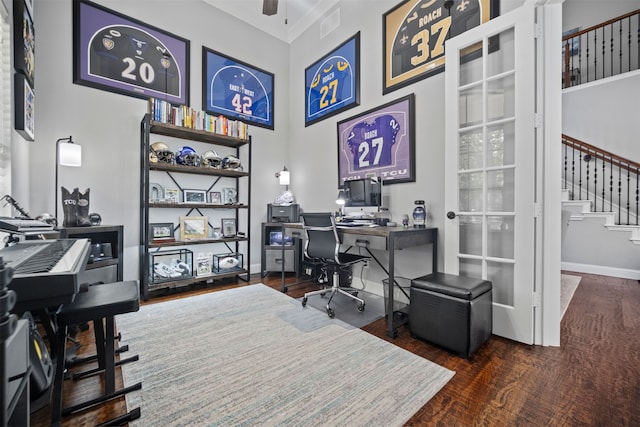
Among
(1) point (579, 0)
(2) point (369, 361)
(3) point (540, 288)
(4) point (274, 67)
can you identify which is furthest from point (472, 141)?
(1) point (579, 0)

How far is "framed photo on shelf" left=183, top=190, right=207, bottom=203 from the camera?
332 centimetres

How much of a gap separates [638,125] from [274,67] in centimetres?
547

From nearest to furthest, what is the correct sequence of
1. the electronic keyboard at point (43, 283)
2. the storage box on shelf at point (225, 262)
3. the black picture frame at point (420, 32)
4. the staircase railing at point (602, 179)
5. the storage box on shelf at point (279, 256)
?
1. the electronic keyboard at point (43, 283)
2. the black picture frame at point (420, 32)
3. the storage box on shelf at point (225, 262)
4. the storage box on shelf at point (279, 256)
5. the staircase railing at point (602, 179)

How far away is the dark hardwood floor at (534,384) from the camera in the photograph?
3.95 feet

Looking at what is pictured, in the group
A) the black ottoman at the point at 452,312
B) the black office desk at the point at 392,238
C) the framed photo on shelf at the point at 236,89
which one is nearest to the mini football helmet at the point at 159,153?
the framed photo on shelf at the point at 236,89

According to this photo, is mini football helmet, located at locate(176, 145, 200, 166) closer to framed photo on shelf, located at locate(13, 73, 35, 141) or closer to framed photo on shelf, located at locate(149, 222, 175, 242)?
framed photo on shelf, located at locate(149, 222, 175, 242)

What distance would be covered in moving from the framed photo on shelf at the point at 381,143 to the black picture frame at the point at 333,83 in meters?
0.31

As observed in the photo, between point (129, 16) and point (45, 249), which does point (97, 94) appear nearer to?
point (129, 16)

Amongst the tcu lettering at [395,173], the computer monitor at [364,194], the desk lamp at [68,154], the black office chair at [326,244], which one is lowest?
the black office chair at [326,244]

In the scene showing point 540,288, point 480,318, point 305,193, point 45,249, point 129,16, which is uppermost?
point 129,16

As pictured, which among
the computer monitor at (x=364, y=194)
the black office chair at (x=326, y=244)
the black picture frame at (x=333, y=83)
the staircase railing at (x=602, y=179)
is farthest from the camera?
the staircase railing at (x=602, y=179)

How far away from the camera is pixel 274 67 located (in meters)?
4.17

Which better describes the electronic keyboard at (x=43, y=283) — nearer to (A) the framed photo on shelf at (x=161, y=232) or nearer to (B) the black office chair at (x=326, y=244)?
(B) the black office chair at (x=326, y=244)

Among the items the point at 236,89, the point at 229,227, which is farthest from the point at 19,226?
the point at 236,89
